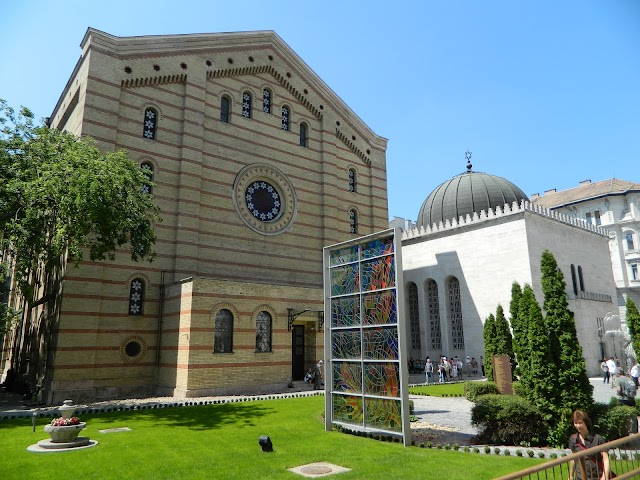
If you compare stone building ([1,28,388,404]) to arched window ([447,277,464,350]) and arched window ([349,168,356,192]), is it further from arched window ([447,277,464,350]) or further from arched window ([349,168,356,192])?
arched window ([447,277,464,350])

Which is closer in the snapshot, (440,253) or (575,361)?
(575,361)

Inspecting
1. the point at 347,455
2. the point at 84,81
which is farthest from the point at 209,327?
the point at 84,81

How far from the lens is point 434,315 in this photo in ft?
119

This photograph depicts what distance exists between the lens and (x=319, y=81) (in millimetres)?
32531

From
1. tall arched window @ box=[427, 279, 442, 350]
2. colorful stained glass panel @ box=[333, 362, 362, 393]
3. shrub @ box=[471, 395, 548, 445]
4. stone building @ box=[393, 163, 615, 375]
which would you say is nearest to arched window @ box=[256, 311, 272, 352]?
colorful stained glass panel @ box=[333, 362, 362, 393]

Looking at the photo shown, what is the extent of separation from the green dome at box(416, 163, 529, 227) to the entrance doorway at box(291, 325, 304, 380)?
18.1m

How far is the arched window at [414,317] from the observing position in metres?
37.2

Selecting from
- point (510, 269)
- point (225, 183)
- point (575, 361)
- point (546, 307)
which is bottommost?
point (575, 361)

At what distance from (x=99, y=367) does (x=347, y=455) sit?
14795 millimetres

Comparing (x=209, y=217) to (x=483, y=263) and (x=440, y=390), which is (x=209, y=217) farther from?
(x=483, y=263)

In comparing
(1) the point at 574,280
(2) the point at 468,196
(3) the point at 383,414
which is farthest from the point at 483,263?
(3) the point at 383,414

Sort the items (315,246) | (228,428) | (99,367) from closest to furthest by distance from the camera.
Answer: (228,428) < (99,367) < (315,246)

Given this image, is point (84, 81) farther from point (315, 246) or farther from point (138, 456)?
point (138, 456)

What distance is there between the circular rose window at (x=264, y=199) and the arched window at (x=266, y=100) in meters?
4.19
